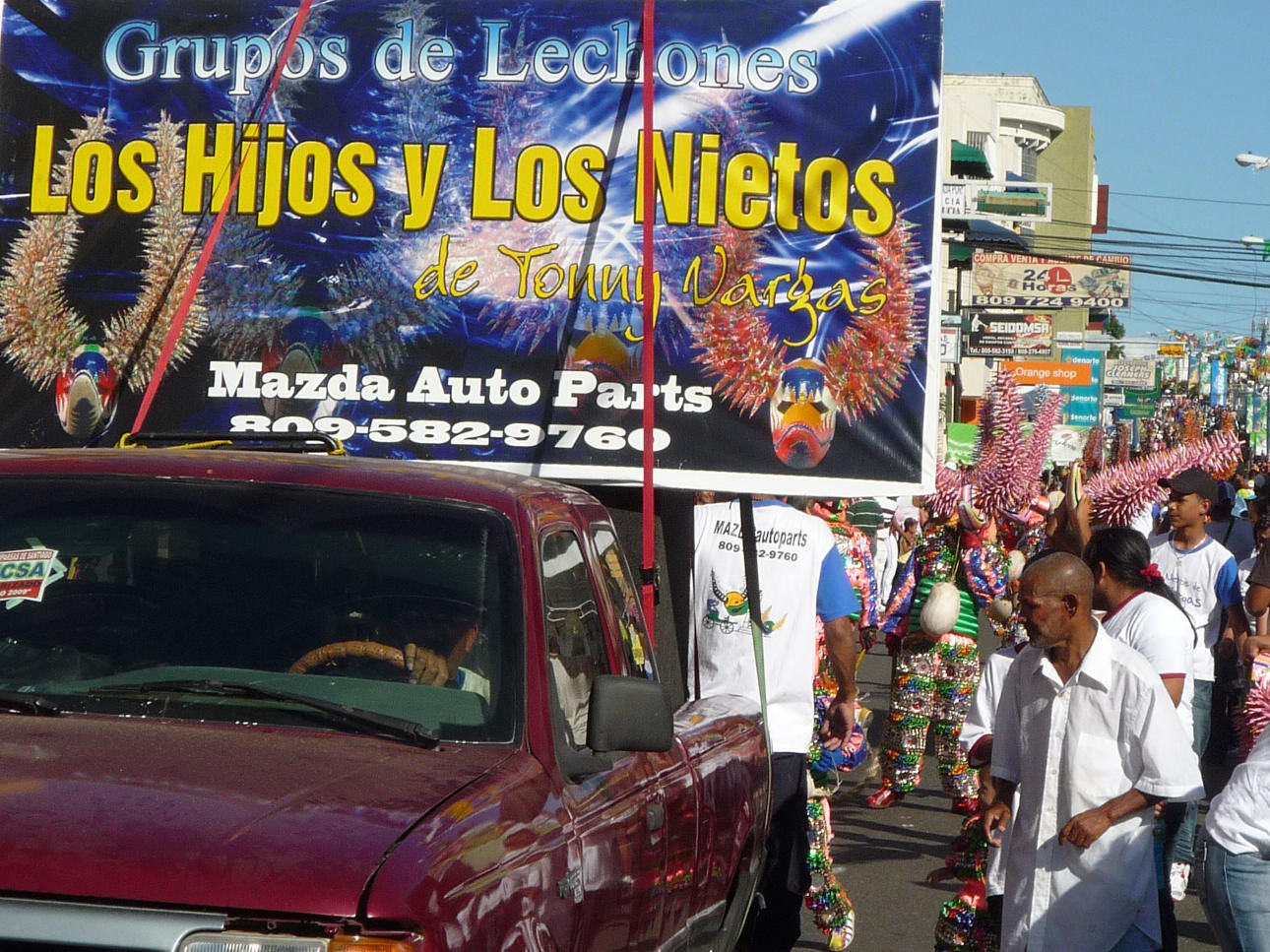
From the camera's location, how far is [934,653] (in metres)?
11.1

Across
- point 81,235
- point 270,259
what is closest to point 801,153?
point 270,259

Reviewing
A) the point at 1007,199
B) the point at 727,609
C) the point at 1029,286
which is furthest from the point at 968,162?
the point at 727,609

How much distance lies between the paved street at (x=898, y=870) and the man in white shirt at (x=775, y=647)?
1018 mm

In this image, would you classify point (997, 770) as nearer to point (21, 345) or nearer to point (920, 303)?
point (920, 303)

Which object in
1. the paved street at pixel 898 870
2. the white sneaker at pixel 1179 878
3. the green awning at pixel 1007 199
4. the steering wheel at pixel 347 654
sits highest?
the green awning at pixel 1007 199

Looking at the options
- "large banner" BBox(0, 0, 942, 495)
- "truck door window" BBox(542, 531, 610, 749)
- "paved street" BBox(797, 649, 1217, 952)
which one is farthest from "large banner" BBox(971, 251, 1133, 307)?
"truck door window" BBox(542, 531, 610, 749)

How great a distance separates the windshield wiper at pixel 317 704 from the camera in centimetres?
381

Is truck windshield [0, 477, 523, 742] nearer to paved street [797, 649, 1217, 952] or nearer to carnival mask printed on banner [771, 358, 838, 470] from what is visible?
carnival mask printed on banner [771, 358, 838, 470]

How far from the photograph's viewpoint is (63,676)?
13.1 ft

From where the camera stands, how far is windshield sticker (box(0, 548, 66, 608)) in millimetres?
4160

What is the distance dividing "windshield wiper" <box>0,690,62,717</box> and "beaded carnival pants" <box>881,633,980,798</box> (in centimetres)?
781

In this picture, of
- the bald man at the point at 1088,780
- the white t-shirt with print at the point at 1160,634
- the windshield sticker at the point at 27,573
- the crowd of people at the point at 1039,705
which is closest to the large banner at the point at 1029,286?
the crowd of people at the point at 1039,705

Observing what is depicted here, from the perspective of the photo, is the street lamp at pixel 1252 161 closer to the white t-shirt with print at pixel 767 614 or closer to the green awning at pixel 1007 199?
the green awning at pixel 1007 199

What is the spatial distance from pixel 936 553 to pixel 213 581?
24.6ft
